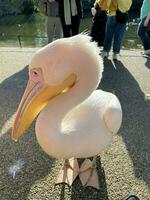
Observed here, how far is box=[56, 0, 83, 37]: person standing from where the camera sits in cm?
514

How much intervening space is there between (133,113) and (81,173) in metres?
1.37

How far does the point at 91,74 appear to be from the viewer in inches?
97.2

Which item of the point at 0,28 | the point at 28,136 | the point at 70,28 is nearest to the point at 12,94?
the point at 28,136

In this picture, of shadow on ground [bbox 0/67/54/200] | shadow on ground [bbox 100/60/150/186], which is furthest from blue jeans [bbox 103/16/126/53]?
shadow on ground [bbox 0/67/54/200]

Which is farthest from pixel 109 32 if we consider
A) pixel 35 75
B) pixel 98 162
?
pixel 35 75

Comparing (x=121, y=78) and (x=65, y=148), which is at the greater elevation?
(x=65, y=148)

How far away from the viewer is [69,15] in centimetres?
518

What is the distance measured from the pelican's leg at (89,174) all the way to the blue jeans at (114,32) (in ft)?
10.7

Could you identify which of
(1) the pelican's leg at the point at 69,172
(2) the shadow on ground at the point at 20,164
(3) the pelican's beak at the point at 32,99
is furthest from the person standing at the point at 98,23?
(3) the pelican's beak at the point at 32,99

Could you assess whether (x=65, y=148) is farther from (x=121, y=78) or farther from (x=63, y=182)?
(x=121, y=78)

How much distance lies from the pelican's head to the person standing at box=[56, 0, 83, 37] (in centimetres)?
288

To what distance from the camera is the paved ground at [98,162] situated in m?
2.71

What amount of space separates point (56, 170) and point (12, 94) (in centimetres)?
189

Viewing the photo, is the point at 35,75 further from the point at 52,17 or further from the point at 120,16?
the point at 120,16
